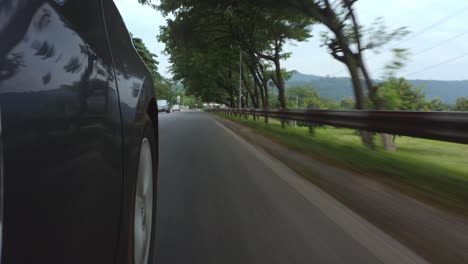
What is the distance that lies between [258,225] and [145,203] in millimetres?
1309

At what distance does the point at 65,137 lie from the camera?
1405 millimetres

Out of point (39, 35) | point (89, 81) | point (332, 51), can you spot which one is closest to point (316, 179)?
point (89, 81)

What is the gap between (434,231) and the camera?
3561 mm

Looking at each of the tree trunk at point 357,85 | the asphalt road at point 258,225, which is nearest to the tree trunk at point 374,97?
the tree trunk at point 357,85

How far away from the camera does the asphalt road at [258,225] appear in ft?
9.96

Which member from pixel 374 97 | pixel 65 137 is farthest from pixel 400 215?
pixel 374 97

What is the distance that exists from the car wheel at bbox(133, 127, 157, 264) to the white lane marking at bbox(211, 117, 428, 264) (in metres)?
1.52

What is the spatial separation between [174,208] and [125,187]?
2350mm

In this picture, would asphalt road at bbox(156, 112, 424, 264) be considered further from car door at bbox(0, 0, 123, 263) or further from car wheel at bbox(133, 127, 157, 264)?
car door at bbox(0, 0, 123, 263)

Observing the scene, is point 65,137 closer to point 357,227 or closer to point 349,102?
Result: point 357,227

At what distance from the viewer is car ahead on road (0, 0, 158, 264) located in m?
1.13

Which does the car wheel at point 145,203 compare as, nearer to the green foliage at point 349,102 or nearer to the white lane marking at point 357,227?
the white lane marking at point 357,227

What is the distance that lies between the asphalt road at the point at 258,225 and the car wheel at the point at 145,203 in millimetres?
266

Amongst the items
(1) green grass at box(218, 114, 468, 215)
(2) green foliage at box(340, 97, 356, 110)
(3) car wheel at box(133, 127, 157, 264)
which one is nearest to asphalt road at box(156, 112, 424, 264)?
(3) car wheel at box(133, 127, 157, 264)
